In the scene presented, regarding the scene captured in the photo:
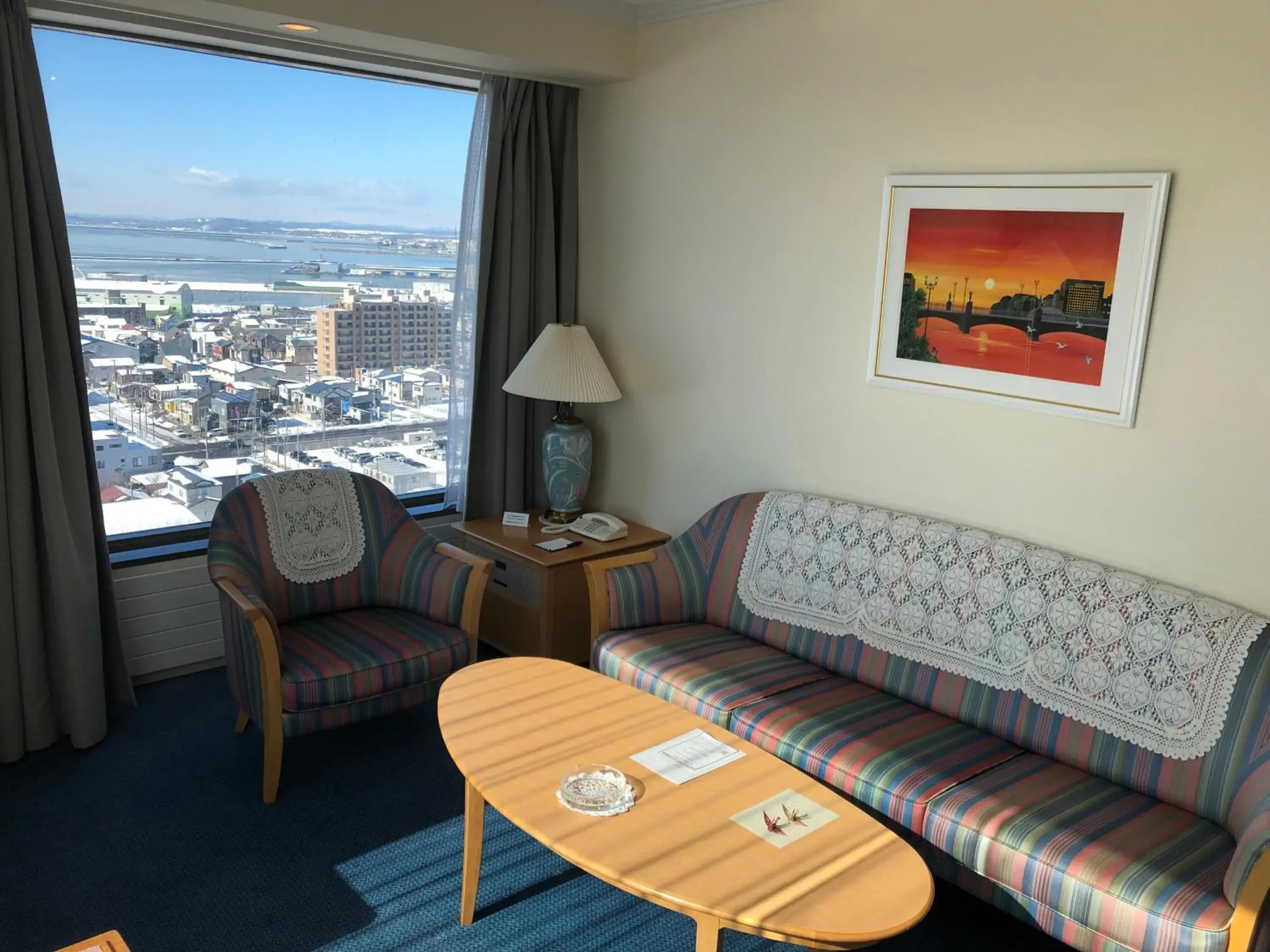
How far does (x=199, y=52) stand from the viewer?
3604 millimetres

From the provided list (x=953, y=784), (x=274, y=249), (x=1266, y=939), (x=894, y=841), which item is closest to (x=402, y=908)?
(x=894, y=841)

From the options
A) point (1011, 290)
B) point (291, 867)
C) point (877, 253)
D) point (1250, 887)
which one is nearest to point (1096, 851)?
point (1250, 887)

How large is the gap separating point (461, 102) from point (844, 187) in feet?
5.77

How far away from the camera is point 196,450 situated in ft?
12.8

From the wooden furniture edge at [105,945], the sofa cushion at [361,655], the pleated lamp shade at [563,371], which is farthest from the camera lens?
the pleated lamp shade at [563,371]

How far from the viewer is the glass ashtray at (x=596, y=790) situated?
2289 mm

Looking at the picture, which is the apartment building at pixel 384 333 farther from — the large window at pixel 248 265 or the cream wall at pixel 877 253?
the cream wall at pixel 877 253

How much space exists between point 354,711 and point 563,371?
156 cm

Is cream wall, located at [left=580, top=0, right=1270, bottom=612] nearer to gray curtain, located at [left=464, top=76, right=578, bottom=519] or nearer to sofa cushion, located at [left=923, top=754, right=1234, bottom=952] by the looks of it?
gray curtain, located at [left=464, top=76, right=578, bottom=519]

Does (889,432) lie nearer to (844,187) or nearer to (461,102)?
(844,187)

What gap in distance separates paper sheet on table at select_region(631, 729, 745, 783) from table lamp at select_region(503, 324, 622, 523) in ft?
5.75

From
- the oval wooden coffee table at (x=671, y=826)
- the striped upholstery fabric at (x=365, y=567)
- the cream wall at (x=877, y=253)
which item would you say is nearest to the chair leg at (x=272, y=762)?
the striped upholstery fabric at (x=365, y=567)

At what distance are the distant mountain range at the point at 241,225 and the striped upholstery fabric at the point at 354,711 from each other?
184 cm

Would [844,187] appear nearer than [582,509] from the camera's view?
Yes
